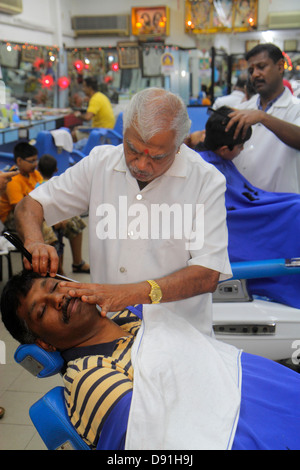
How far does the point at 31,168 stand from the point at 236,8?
8.55 metres

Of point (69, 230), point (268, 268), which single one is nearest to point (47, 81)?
point (69, 230)

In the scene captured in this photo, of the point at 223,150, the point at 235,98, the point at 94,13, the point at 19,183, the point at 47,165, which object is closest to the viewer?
the point at 223,150

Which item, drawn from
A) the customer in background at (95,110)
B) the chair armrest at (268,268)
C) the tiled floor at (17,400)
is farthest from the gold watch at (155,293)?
the customer in background at (95,110)

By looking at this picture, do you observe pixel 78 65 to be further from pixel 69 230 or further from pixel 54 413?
pixel 54 413

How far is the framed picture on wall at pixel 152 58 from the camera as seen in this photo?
9.89m

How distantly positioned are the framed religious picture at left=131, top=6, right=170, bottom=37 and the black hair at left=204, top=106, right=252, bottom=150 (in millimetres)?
8866

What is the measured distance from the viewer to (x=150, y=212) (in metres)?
1.72

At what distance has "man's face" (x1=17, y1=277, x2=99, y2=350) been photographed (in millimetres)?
1516

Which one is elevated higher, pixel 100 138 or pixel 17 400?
pixel 100 138

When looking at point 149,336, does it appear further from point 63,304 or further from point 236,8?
point 236,8

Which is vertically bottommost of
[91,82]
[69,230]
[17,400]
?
[17,400]

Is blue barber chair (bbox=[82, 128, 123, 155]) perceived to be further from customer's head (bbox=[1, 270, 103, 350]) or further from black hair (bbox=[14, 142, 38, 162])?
customer's head (bbox=[1, 270, 103, 350])

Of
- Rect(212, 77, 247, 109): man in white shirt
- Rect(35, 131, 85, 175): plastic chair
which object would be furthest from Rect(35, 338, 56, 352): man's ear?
Rect(35, 131, 85, 175): plastic chair

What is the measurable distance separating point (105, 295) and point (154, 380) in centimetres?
28
